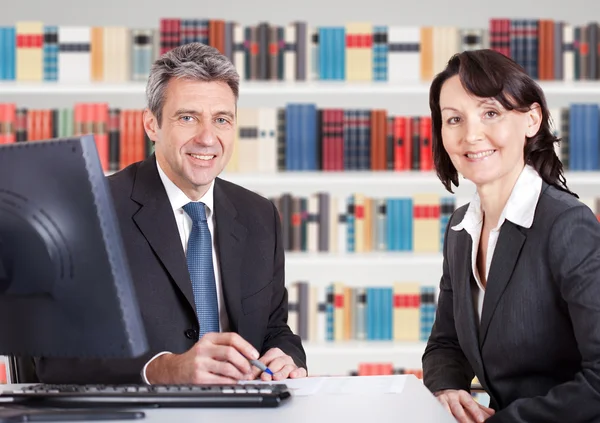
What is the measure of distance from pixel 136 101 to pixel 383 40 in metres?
1.29

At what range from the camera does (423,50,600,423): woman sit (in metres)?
1.52

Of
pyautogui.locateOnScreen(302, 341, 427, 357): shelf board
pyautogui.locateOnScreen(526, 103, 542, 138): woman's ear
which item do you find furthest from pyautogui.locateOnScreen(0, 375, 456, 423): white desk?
pyautogui.locateOnScreen(302, 341, 427, 357): shelf board

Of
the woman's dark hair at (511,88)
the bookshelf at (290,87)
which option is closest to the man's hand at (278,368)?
the woman's dark hair at (511,88)

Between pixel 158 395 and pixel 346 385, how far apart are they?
1.16 ft

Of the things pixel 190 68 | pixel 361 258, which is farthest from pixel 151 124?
pixel 361 258

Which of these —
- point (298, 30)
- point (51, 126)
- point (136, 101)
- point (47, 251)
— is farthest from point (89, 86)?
point (47, 251)

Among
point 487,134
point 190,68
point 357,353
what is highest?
point 190,68

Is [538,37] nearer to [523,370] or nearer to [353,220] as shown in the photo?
[353,220]

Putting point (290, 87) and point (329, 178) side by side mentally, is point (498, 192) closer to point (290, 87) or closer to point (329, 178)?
point (329, 178)

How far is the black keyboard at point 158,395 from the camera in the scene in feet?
4.13

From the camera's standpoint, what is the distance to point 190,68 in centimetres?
197

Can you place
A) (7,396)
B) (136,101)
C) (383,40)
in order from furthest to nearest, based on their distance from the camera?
1. (136,101)
2. (383,40)
3. (7,396)

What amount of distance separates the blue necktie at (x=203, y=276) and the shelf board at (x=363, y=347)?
60.5 inches

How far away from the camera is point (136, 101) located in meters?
3.99
